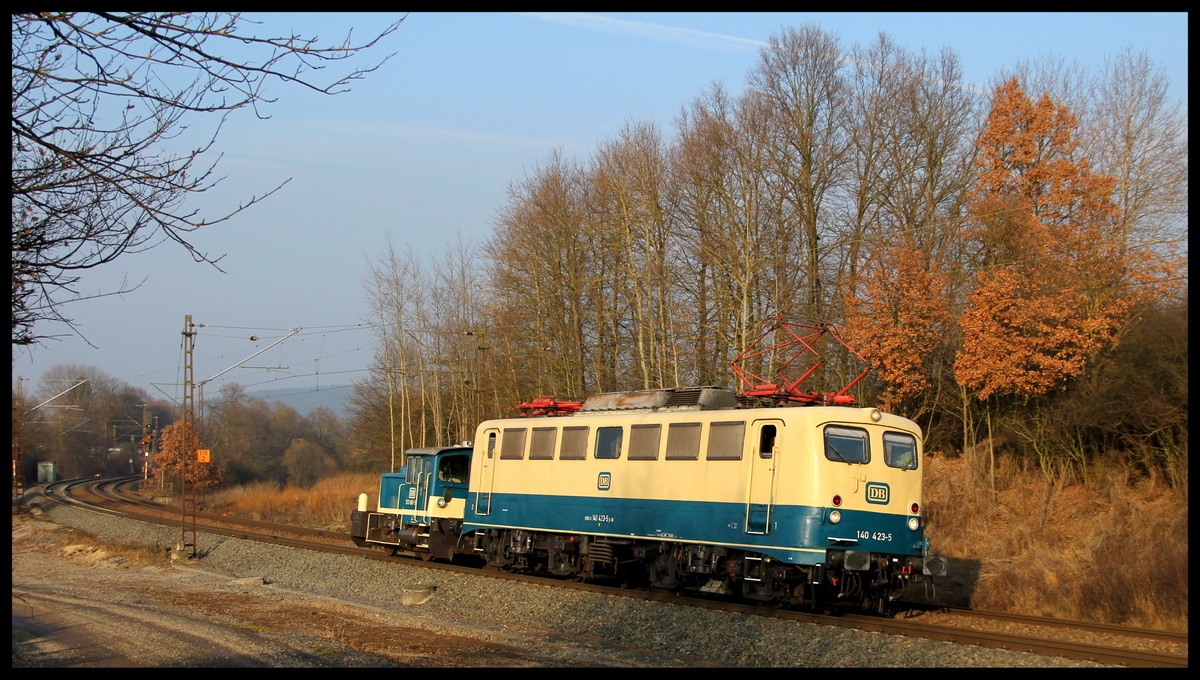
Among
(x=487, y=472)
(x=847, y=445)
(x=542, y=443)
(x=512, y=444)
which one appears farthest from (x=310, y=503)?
(x=847, y=445)

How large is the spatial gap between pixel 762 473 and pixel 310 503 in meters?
31.1

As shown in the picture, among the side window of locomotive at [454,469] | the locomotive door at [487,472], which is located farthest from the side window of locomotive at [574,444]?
the side window of locomotive at [454,469]

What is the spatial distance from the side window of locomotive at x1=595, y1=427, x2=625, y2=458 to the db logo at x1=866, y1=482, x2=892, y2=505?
4.35 meters

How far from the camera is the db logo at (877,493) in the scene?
13250 mm

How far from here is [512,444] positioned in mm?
18266

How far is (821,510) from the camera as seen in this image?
1284 cm

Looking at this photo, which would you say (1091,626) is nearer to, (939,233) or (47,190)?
(47,190)

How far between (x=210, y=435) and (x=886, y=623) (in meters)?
84.3

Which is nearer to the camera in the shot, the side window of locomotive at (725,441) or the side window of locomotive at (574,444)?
the side window of locomotive at (725,441)

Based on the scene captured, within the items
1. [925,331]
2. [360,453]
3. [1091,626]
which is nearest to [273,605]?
[1091,626]

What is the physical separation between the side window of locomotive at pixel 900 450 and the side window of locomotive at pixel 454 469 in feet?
33.4

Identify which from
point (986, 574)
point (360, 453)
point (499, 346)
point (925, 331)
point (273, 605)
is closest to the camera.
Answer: point (273, 605)

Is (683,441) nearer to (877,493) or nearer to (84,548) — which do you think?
(877,493)

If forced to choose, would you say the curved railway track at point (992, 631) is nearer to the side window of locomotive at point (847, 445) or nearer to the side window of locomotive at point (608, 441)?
the side window of locomotive at point (847, 445)
